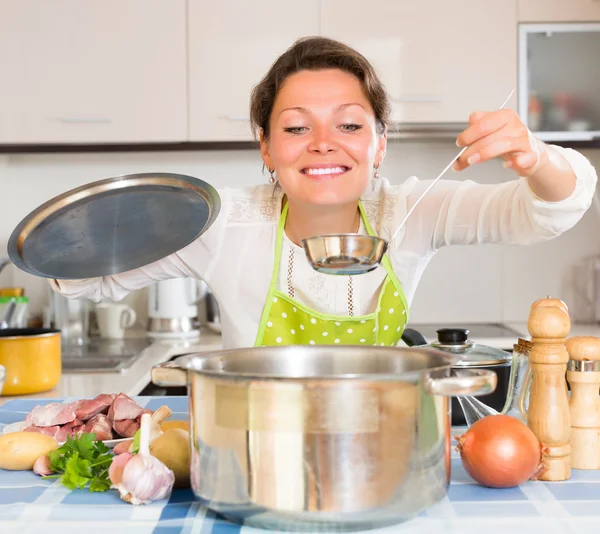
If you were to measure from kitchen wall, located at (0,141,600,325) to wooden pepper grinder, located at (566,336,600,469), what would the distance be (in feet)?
6.72

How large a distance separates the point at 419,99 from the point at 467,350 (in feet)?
5.80

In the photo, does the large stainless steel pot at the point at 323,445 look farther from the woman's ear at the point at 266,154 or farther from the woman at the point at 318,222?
the woman's ear at the point at 266,154

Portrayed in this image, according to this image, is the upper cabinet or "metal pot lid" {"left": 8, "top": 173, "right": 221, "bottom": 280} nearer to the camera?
"metal pot lid" {"left": 8, "top": 173, "right": 221, "bottom": 280}

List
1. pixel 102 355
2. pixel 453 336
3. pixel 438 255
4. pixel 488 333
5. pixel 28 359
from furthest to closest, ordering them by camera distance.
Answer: pixel 438 255 < pixel 488 333 < pixel 102 355 < pixel 28 359 < pixel 453 336

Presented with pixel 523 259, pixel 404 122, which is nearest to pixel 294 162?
pixel 404 122

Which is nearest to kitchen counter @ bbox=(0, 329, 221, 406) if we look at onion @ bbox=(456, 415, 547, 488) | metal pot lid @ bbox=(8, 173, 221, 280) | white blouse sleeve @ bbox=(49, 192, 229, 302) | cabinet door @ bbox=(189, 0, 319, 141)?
white blouse sleeve @ bbox=(49, 192, 229, 302)

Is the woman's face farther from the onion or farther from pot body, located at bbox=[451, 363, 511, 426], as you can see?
the onion

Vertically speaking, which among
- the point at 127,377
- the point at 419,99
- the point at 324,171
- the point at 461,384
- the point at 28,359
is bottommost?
the point at 127,377

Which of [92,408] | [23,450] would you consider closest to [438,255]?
[92,408]

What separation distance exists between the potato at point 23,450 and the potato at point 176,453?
151mm

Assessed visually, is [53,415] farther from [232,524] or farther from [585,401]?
[585,401]

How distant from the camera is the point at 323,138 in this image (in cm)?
137

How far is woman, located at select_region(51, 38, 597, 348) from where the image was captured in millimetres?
1380

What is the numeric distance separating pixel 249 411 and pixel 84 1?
229cm
